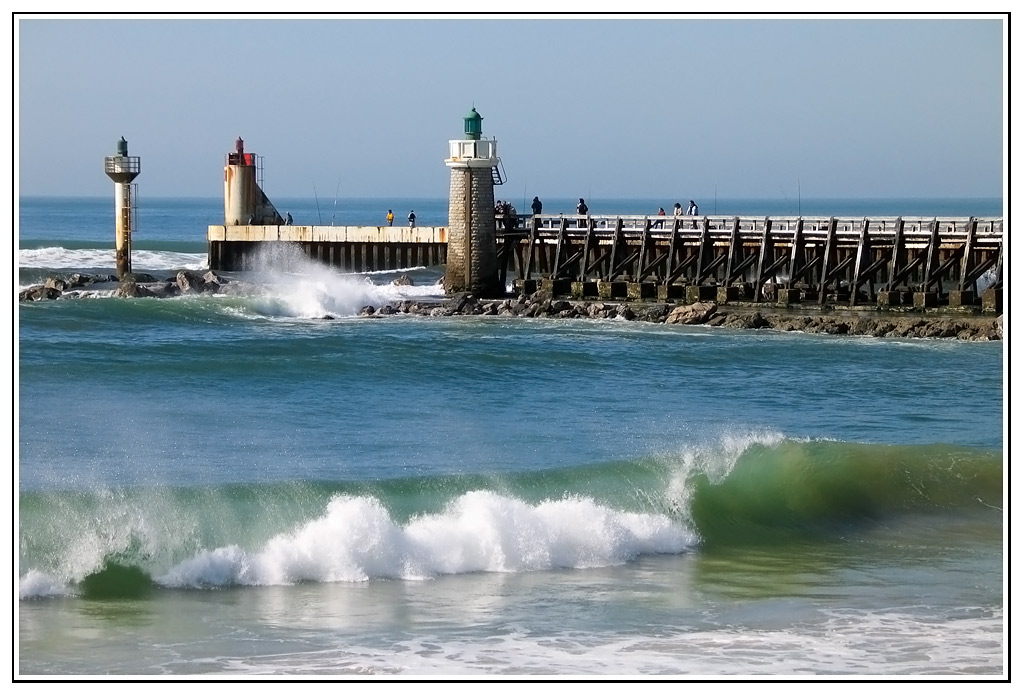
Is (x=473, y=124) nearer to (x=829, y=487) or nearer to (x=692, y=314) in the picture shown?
(x=692, y=314)

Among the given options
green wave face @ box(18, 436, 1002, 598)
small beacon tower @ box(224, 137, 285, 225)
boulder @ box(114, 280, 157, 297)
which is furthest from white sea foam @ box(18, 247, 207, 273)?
green wave face @ box(18, 436, 1002, 598)

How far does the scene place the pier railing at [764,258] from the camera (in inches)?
1272

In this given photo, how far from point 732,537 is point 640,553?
53.9 inches

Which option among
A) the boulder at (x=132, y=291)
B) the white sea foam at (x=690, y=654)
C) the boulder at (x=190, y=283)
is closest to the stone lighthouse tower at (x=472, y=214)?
the boulder at (x=190, y=283)

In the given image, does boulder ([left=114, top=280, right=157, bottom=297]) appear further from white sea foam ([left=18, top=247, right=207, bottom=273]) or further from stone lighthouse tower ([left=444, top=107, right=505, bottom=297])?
white sea foam ([left=18, top=247, right=207, bottom=273])

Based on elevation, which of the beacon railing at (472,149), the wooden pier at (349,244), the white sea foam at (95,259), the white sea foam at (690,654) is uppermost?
the beacon railing at (472,149)

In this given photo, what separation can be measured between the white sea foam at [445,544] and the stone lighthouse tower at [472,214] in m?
20.9

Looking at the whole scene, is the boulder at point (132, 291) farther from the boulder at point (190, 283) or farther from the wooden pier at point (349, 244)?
the wooden pier at point (349, 244)

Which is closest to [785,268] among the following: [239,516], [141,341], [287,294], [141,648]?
[287,294]

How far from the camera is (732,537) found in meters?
14.9

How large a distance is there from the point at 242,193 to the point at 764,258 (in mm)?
16719

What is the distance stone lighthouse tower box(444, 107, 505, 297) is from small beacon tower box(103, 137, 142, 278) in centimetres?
881

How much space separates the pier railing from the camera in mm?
32312
